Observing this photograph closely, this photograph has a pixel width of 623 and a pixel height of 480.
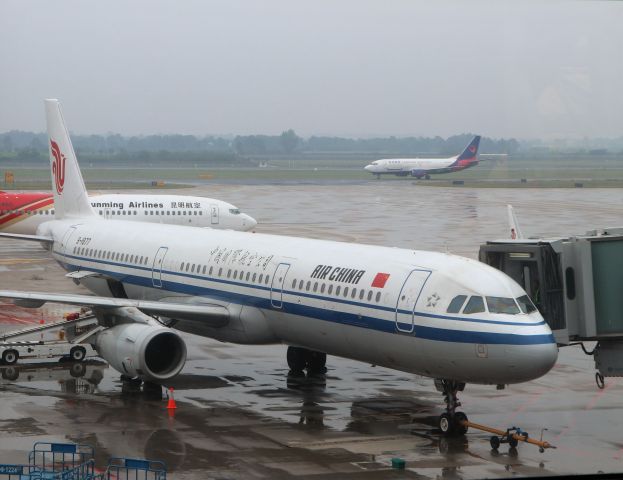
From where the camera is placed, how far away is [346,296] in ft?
68.2

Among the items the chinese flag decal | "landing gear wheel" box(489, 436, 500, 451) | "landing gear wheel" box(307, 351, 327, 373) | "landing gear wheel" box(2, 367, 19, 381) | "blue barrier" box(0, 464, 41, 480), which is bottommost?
"landing gear wheel" box(489, 436, 500, 451)

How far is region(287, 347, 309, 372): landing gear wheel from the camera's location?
81.5 ft

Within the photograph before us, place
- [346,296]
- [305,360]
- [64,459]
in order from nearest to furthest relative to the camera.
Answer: [64,459]
[346,296]
[305,360]

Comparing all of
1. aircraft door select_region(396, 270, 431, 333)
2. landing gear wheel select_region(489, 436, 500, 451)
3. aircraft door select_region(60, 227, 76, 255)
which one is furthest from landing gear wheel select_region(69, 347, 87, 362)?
landing gear wheel select_region(489, 436, 500, 451)

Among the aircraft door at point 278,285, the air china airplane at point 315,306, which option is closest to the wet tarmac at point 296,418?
the air china airplane at point 315,306

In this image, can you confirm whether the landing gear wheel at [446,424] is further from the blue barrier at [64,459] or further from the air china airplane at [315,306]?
the blue barrier at [64,459]

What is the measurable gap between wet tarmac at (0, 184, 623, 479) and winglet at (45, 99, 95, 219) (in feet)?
11.5

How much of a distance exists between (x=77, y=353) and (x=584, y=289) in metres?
12.9

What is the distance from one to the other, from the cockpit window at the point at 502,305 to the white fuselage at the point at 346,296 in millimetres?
106

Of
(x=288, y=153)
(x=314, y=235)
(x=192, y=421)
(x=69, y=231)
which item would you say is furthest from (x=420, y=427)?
(x=288, y=153)

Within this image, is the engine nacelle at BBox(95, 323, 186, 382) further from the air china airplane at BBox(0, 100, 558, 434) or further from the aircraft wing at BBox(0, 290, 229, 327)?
the aircraft wing at BBox(0, 290, 229, 327)

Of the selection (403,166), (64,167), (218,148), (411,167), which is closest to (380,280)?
(64,167)

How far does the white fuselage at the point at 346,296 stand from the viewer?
59.8 ft

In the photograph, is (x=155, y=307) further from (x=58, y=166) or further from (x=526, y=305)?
(x=58, y=166)
